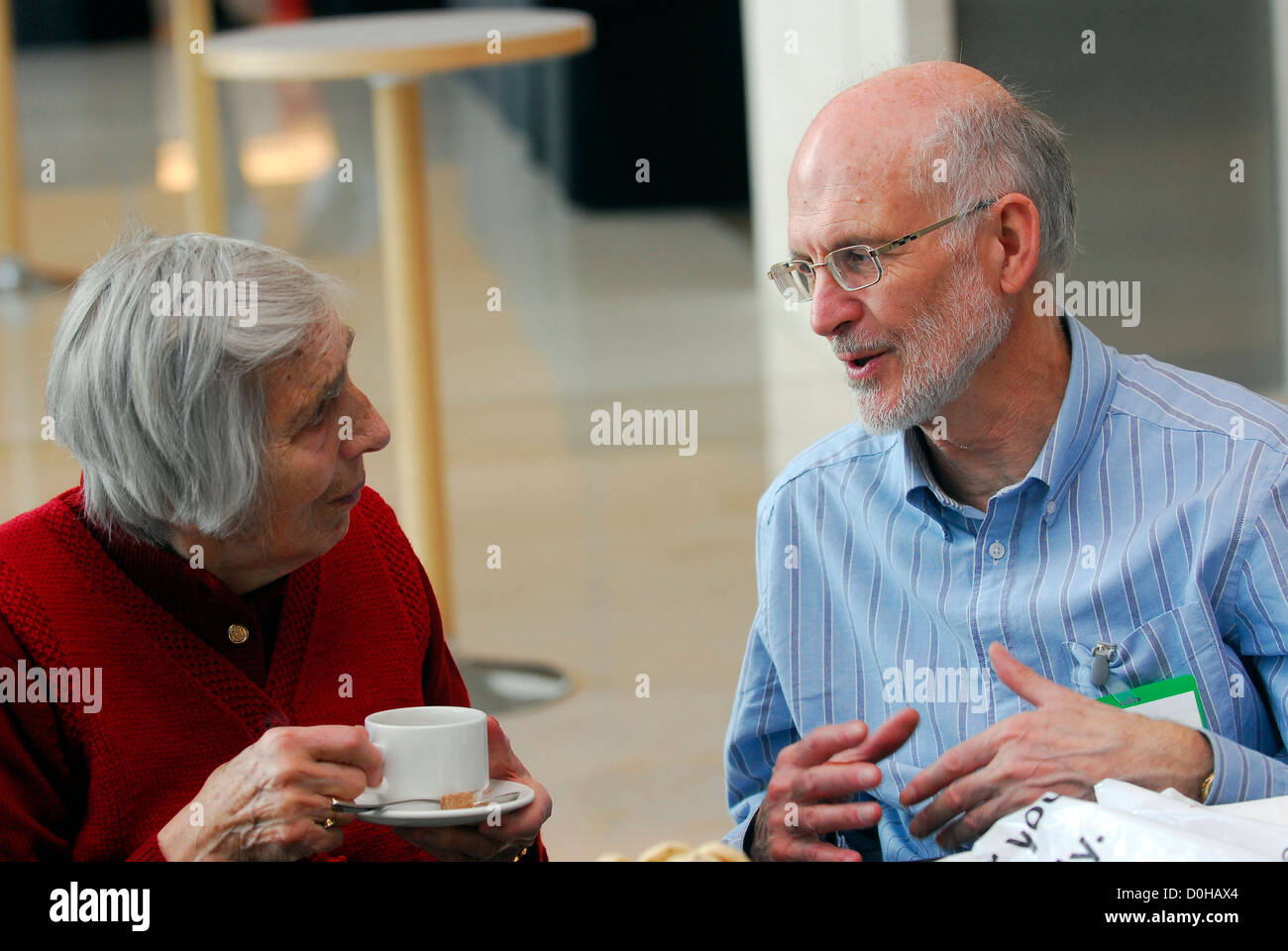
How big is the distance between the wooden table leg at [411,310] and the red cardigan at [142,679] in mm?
1870

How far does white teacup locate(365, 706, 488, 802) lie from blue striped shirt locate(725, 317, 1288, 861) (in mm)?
487

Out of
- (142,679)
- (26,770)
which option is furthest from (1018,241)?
(26,770)

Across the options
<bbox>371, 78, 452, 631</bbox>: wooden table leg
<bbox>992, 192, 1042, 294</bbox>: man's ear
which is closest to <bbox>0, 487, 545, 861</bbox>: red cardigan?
<bbox>992, 192, 1042, 294</bbox>: man's ear

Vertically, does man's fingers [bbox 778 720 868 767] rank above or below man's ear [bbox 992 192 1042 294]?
below

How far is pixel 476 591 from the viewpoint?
14.6ft

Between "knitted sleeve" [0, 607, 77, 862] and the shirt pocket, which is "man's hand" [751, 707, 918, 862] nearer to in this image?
the shirt pocket

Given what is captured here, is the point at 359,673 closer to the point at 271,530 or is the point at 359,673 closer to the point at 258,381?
the point at 271,530

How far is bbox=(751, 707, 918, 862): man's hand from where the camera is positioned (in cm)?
151

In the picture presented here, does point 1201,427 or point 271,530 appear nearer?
point 271,530

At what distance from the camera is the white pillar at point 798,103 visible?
5.00 m

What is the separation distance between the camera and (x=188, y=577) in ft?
5.07

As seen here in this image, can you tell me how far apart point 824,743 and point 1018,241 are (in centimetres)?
63
